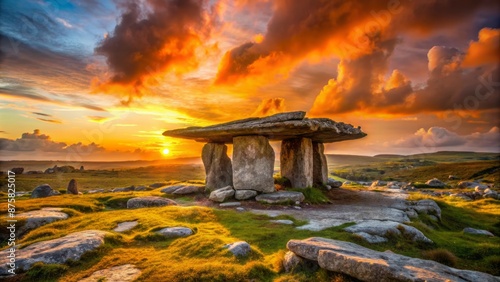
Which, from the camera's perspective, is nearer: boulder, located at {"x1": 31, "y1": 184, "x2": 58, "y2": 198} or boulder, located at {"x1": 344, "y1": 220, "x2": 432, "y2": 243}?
boulder, located at {"x1": 344, "y1": 220, "x2": 432, "y2": 243}

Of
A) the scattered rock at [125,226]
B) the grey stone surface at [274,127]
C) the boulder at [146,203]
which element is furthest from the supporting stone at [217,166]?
the scattered rock at [125,226]

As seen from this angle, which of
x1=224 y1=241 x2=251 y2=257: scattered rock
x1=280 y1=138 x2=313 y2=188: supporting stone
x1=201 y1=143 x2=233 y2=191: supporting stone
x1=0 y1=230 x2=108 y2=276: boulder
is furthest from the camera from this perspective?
x1=201 y1=143 x2=233 y2=191: supporting stone

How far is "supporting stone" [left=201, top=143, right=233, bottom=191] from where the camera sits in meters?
26.5

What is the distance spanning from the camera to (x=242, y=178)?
2305 centimetres

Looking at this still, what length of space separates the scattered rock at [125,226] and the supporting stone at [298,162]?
14863 mm

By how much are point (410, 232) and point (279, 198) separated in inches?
376

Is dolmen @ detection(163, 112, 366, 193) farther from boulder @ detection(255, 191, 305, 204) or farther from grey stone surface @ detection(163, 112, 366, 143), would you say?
boulder @ detection(255, 191, 305, 204)

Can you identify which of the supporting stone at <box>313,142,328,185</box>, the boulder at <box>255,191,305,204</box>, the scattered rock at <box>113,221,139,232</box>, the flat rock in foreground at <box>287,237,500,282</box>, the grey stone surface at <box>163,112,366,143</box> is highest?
the grey stone surface at <box>163,112,366,143</box>

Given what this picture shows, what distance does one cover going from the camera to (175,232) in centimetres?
1205

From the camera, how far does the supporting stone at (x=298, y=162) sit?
25.1 m

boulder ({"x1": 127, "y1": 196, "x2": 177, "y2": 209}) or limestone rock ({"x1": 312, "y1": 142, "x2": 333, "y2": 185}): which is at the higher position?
limestone rock ({"x1": 312, "y1": 142, "x2": 333, "y2": 185})

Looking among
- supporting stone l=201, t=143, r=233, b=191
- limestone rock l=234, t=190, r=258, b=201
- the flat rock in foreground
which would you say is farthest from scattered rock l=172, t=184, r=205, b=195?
the flat rock in foreground

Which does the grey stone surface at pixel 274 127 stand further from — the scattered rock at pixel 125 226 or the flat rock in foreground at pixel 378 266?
the flat rock in foreground at pixel 378 266

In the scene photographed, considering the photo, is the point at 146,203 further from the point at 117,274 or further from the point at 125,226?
the point at 117,274
